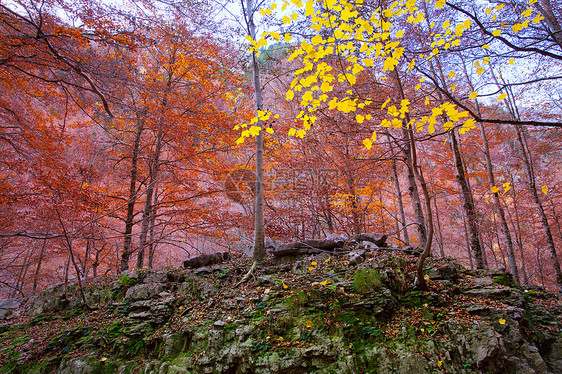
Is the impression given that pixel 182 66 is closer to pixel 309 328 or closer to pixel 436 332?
pixel 309 328

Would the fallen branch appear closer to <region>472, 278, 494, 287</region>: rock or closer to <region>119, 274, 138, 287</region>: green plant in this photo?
<region>119, 274, 138, 287</region>: green plant

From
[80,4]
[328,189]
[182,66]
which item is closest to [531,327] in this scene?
[328,189]

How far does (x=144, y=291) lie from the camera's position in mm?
4746

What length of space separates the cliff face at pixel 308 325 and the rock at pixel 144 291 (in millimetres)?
21

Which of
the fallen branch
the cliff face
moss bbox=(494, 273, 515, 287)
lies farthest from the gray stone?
moss bbox=(494, 273, 515, 287)

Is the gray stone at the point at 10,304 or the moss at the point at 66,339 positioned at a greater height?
the gray stone at the point at 10,304

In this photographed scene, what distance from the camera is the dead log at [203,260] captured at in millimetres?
5730

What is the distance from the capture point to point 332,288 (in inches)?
146

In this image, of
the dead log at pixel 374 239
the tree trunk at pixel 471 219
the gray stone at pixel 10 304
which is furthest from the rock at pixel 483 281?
the gray stone at pixel 10 304

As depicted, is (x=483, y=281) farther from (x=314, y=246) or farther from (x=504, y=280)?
(x=314, y=246)

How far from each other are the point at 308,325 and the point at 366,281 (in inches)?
41.7

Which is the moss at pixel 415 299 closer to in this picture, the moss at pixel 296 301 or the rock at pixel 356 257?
the rock at pixel 356 257

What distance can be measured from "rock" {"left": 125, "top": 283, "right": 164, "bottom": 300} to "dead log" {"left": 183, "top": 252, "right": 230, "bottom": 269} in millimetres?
932

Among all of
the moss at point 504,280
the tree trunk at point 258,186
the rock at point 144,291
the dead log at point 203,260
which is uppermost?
the tree trunk at point 258,186
